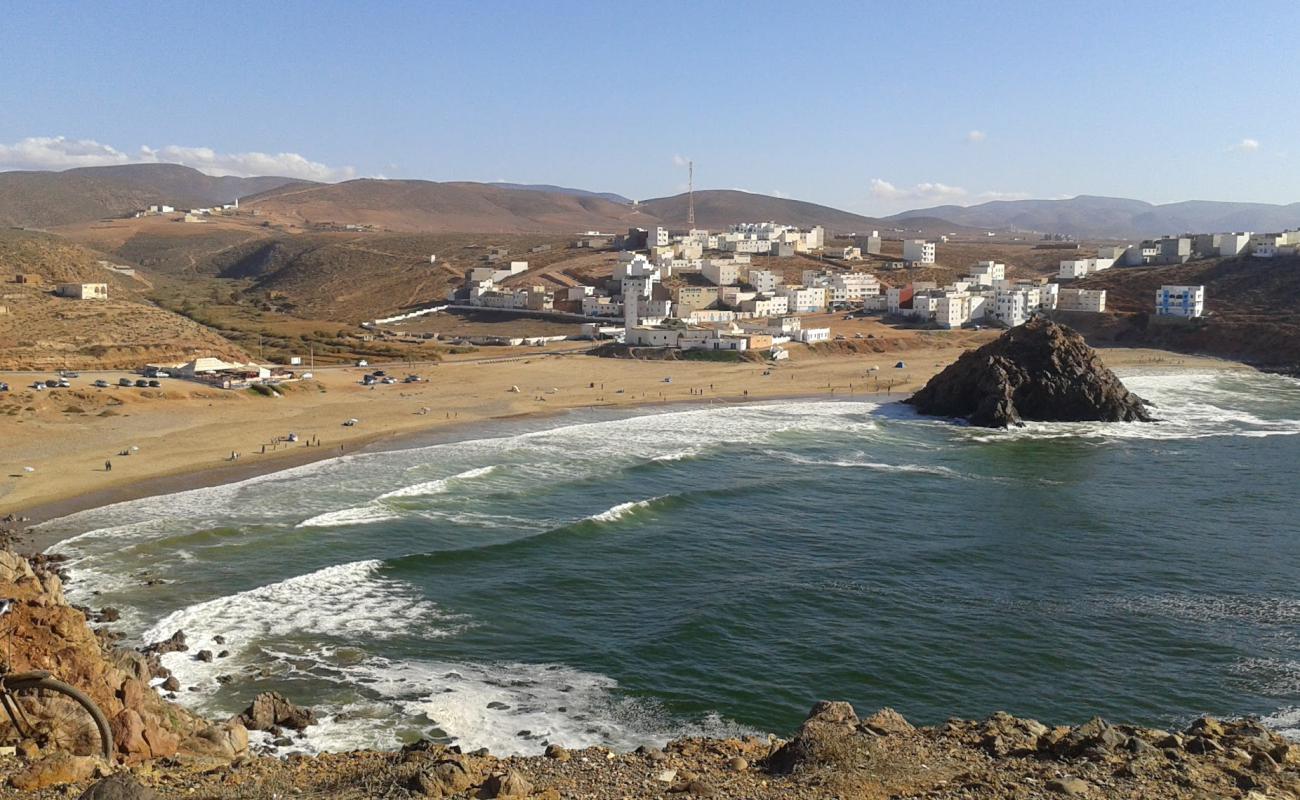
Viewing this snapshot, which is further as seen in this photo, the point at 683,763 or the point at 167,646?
the point at 167,646

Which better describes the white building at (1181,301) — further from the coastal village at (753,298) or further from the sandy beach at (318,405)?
the sandy beach at (318,405)

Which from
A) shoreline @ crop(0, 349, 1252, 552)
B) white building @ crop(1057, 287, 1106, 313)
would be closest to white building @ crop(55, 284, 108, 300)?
shoreline @ crop(0, 349, 1252, 552)

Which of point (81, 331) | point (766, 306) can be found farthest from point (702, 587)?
point (766, 306)

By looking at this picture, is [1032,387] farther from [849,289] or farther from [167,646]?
[849,289]

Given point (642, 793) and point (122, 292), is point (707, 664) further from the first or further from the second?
point (122, 292)

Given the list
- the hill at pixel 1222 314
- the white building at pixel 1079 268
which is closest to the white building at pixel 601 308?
the hill at pixel 1222 314

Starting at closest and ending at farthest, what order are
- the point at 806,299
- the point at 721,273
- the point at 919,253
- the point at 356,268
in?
the point at 806,299 → the point at 721,273 → the point at 919,253 → the point at 356,268
